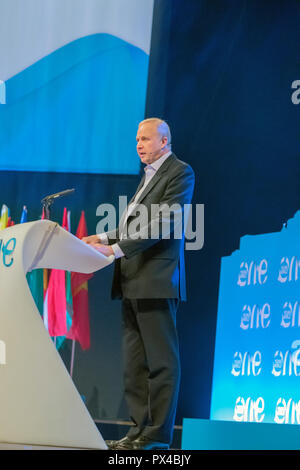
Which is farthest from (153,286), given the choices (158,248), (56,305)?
(56,305)

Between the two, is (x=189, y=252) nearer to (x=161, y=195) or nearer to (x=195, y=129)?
(x=195, y=129)

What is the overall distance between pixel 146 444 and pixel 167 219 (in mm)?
1032

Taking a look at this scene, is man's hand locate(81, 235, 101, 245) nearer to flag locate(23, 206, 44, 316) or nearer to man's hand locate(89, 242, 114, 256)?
man's hand locate(89, 242, 114, 256)

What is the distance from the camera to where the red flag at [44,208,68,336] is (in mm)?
4348

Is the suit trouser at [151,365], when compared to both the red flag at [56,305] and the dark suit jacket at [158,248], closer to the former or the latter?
the dark suit jacket at [158,248]

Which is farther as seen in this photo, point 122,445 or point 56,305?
point 56,305

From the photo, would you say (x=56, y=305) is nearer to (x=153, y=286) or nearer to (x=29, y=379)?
(x=153, y=286)

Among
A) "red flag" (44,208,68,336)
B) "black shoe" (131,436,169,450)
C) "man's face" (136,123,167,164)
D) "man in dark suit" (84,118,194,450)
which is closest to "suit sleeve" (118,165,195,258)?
"man in dark suit" (84,118,194,450)

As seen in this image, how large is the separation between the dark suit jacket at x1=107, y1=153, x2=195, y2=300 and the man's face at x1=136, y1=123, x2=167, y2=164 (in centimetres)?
7

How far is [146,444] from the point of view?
296 centimetres

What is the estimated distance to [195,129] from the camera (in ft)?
14.4
